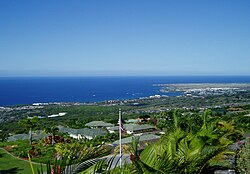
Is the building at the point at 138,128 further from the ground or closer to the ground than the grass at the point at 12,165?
closer to the ground

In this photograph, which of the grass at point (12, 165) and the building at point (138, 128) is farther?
the building at point (138, 128)

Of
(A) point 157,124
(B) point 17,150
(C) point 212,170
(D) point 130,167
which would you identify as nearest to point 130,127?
(A) point 157,124

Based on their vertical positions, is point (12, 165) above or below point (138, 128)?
above

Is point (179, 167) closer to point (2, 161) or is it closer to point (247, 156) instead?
point (247, 156)

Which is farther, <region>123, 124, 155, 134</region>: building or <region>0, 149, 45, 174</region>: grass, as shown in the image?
<region>123, 124, 155, 134</region>: building

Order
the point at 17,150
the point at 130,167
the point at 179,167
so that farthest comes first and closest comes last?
the point at 17,150 → the point at 179,167 → the point at 130,167

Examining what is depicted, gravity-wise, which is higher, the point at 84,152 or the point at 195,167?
the point at 84,152

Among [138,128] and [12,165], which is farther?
[138,128]

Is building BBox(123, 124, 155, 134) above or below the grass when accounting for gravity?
below
